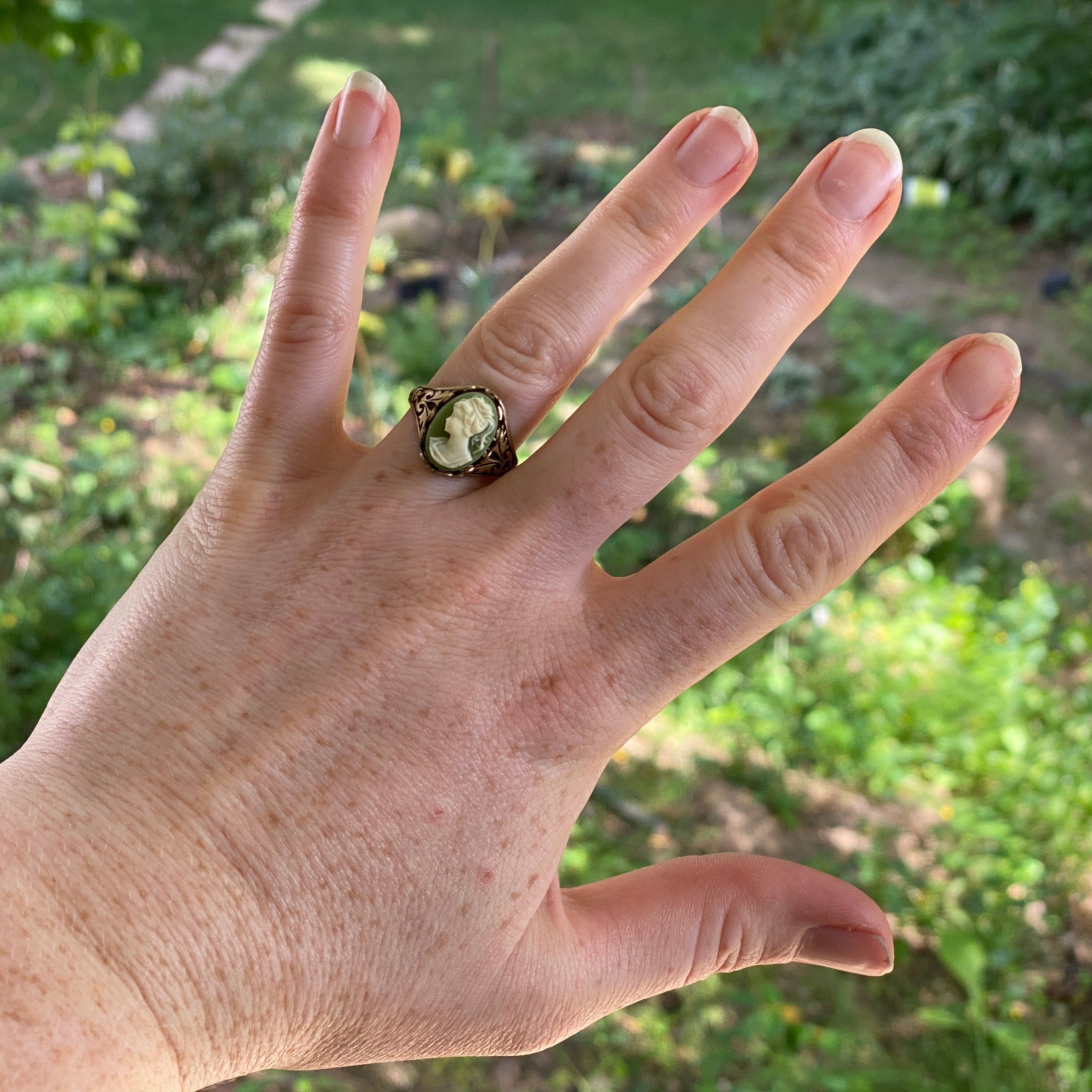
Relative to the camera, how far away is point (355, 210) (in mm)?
1404

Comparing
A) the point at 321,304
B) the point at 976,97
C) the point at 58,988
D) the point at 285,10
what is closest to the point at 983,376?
the point at 321,304

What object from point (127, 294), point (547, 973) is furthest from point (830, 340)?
point (547, 973)

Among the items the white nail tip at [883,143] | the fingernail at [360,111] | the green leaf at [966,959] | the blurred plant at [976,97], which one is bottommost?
the green leaf at [966,959]

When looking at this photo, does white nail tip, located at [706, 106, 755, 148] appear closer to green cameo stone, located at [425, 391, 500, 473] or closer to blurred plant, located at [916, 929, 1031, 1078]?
green cameo stone, located at [425, 391, 500, 473]

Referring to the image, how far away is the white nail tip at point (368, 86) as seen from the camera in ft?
4.40

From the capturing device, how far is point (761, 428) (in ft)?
17.5

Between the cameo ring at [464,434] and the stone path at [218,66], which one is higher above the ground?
the cameo ring at [464,434]

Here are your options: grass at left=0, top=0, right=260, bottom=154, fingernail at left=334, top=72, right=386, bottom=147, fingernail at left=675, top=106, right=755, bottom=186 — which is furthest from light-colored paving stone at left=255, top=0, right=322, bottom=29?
fingernail at left=675, top=106, right=755, bottom=186

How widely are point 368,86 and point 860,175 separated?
682mm

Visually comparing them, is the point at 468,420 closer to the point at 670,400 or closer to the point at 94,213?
the point at 670,400

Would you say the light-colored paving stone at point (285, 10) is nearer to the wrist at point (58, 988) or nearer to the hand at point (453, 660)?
the hand at point (453, 660)

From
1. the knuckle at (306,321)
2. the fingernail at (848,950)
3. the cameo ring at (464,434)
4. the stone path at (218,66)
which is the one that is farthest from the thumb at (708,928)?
the stone path at (218,66)

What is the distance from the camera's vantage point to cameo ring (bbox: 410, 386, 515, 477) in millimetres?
1287

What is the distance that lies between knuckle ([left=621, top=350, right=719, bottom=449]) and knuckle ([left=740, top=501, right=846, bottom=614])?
15 cm
